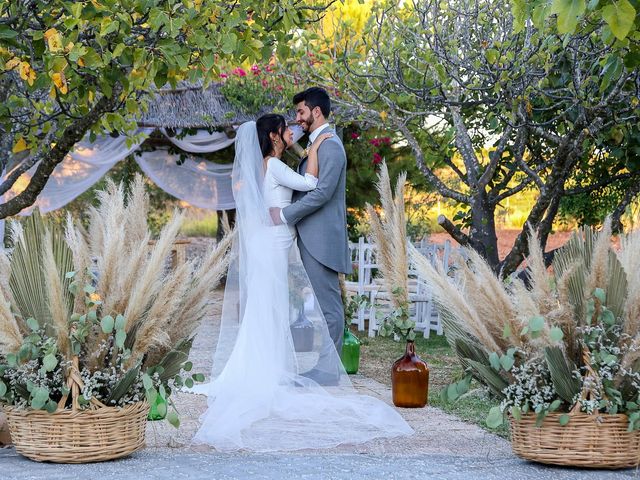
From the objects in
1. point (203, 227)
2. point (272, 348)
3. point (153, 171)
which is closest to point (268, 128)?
point (272, 348)

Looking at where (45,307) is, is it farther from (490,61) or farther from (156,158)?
(156,158)

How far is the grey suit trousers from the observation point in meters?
5.57

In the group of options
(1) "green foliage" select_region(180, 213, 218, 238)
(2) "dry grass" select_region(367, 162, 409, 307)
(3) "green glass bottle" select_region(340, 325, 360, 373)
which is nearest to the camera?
(2) "dry grass" select_region(367, 162, 409, 307)

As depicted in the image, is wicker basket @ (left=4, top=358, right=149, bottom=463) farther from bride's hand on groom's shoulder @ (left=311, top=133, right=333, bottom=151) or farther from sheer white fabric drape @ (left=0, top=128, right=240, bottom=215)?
sheer white fabric drape @ (left=0, top=128, right=240, bottom=215)

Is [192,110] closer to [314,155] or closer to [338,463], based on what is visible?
[314,155]

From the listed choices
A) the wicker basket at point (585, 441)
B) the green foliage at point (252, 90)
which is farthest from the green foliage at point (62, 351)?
the green foliage at point (252, 90)

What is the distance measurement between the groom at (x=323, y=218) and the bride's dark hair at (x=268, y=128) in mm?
246

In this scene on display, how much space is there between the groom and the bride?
0.07m

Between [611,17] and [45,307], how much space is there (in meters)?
2.14

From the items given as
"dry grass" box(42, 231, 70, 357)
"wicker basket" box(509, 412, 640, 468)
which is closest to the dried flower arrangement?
"dry grass" box(42, 231, 70, 357)

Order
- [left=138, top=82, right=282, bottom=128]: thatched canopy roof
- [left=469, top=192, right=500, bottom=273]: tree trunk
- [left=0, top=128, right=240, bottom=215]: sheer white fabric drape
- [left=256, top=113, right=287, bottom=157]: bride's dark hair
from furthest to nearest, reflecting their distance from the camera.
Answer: [left=138, top=82, right=282, bottom=128]: thatched canopy roof, [left=0, top=128, right=240, bottom=215]: sheer white fabric drape, [left=469, top=192, right=500, bottom=273]: tree trunk, [left=256, top=113, right=287, bottom=157]: bride's dark hair

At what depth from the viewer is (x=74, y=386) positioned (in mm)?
3203

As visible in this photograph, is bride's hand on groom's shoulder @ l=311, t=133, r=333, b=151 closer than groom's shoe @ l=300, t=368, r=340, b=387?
No

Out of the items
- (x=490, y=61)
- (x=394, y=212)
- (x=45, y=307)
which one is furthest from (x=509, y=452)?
(x=490, y=61)
